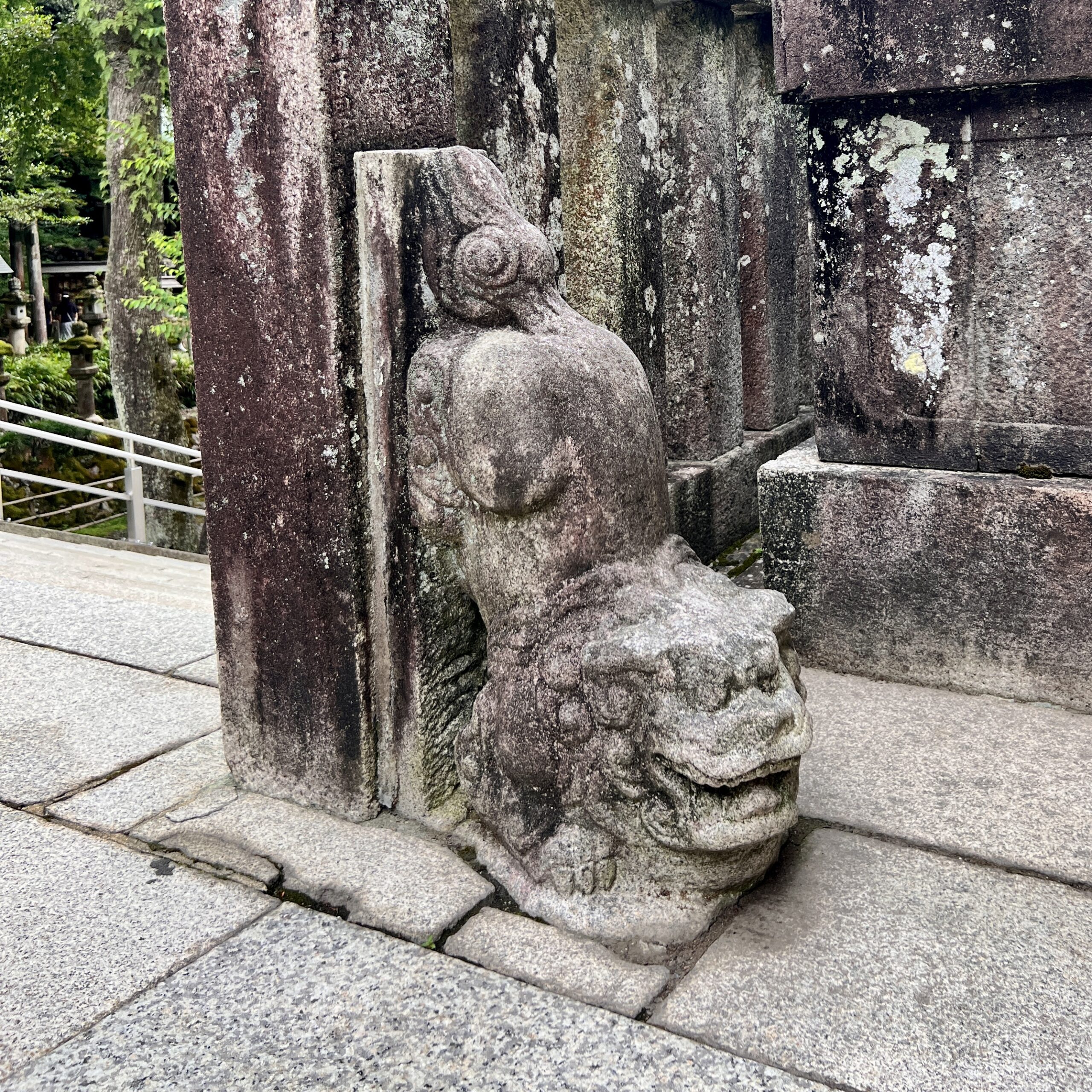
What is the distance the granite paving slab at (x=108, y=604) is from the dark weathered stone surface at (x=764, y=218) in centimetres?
241

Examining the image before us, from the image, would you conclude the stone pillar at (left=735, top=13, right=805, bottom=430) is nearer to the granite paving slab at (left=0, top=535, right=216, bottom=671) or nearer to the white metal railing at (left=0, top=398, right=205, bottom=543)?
the granite paving slab at (left=0, top=535, right=216, bottom=671)

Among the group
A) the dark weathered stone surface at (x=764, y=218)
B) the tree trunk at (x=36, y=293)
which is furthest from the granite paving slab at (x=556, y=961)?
the tree trunk at (x=36, y=293)

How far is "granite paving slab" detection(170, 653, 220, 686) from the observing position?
3.64m

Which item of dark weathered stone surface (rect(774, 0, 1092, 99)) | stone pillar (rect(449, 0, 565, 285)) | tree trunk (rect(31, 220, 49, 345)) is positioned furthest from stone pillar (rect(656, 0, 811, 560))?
tree trunk (rect(31, 220, 49, 345))

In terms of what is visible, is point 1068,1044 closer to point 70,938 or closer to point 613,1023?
point 613,1023

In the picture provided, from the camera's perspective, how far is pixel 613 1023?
1954 mm

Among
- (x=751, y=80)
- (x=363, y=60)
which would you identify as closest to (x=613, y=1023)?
(x=363, y=60)

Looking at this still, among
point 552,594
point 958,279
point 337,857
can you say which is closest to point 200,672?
point 337,857

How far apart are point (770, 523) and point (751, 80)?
212cm

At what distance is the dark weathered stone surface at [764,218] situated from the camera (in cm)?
474

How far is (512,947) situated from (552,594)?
682mm

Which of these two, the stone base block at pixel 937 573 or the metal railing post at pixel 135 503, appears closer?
the stone base block at pixel 937 573

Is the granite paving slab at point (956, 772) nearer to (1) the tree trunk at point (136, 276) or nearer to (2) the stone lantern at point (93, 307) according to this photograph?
(1) the tree trunk at point (136, 276)

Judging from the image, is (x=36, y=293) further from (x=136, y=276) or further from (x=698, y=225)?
(x=698, y=225)
